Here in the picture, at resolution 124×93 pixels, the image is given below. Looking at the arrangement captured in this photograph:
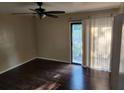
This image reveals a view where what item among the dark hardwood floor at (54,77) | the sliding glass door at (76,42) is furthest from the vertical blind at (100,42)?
the sliding glass door at (76,42)

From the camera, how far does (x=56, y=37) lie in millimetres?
5762

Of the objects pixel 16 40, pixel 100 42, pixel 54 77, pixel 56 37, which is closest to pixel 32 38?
pixel 16 40

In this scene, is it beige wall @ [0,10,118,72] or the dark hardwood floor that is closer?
the dark hardwood floor

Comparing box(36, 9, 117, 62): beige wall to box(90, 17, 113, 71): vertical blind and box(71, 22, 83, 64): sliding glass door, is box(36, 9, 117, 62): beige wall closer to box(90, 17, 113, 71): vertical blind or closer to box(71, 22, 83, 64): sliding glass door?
box(71, 22, 83, 64): sliding glass door

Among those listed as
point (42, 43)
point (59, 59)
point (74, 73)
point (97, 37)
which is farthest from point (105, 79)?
point (42, 43)

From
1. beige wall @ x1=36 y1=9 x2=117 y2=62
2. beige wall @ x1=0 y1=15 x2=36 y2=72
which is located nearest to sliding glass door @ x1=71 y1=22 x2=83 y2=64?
beige wall @ x1=36 y1=9 x2=117 y2=62

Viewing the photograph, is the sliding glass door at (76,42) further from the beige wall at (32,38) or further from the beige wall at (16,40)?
the beige wall at (16,40)

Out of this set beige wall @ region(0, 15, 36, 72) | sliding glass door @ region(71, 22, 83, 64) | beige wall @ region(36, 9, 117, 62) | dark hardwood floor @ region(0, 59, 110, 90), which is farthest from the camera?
beige wall @ region(36, 9, 117, 62)

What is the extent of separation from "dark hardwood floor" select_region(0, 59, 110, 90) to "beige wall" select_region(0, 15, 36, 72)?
1.35 feet

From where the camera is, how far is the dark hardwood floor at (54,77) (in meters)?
3.72

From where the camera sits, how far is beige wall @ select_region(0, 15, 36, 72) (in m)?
4.71

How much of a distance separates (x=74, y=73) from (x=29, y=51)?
8.42 ft

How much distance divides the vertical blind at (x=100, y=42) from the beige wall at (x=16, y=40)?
289cm

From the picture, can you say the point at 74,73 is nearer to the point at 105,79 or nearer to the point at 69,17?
the point at 105,79
